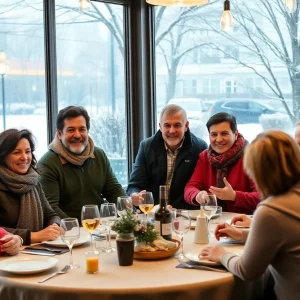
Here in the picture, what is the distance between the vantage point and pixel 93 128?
174 inches

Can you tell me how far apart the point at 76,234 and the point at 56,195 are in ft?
3.93

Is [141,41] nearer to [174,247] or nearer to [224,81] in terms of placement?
[224,81]

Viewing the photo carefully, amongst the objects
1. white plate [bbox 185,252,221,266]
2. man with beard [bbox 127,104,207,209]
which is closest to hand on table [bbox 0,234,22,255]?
white plate [bbox 185,252,221,266]

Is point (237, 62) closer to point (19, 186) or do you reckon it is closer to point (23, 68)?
point (23, 68)

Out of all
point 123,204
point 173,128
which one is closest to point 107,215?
point 123,204

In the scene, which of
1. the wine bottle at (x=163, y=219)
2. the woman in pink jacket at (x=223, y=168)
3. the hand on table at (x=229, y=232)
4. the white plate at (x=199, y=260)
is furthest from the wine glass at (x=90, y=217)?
the woman in pink jacket at (x=223, y=168)

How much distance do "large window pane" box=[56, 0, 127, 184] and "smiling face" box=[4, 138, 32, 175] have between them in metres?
1.39

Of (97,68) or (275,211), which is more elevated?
(97,68)

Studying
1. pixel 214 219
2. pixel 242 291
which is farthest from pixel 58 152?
pixel 242 291

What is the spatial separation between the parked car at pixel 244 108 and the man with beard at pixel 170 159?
0.68m

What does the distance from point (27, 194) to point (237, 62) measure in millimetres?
2236

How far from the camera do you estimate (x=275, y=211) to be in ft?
5.86

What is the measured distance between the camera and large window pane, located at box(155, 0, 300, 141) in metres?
4.06

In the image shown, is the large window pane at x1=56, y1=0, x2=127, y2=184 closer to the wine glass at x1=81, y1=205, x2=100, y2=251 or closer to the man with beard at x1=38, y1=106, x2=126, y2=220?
the man with beard at x1=38, y1=106, x2=126, y2=220
